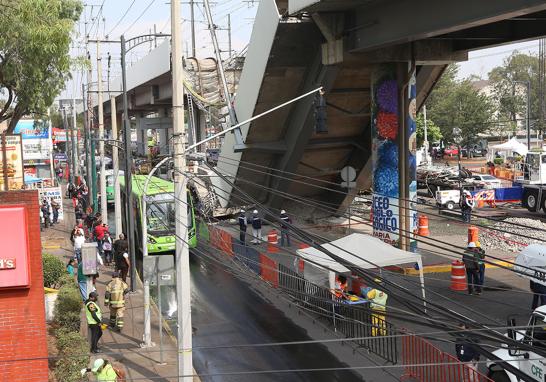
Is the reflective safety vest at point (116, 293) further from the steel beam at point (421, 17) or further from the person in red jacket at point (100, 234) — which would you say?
the person in red jacket at point (100, 234)

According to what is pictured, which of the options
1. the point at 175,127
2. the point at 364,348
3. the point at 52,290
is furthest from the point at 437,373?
the point at 52,290

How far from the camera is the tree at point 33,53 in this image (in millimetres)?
18812

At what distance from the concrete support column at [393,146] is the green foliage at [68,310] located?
35.7 feet

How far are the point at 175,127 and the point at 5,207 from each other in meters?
3.07

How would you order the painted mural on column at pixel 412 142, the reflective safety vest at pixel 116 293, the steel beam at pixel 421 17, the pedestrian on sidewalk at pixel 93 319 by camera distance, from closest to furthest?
1. the steel beam at pixel 421 17
2. the pedestrian on sidewalk at pixel 93 319
3. the reflective safety vest at pixel 116 293
4. the painted mural on column at pixel 412 142

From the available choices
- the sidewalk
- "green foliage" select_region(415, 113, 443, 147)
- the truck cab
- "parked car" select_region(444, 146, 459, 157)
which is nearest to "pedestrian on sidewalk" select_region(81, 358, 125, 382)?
the sidewalk

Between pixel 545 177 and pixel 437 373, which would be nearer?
pixel 437 373

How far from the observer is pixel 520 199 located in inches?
1543

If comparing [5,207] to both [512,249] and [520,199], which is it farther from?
[520,199]

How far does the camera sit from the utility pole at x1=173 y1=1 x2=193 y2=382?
12.1 m

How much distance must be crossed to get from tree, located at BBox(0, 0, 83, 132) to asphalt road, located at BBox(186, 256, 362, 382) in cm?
756

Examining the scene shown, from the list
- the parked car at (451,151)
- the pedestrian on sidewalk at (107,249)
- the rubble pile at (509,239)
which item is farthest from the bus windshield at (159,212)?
the parked car at (451,151)

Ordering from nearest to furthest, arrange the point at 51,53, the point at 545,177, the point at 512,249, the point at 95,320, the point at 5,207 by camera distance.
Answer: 1. the point at 5,207
2. the point at 95,320
3. the point at 51,53
4. the point at 512,249
5. the point at 545,177

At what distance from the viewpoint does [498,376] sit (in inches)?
446
